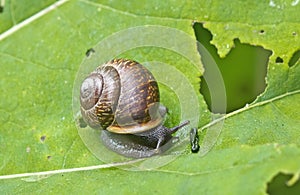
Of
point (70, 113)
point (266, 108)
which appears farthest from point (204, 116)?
point (70, 113)

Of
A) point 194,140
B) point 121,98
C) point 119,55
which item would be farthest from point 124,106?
point 194,140

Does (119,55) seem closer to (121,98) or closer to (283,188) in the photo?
(121,98)

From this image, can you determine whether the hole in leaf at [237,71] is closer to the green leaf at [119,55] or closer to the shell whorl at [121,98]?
the green leaf at [119,55]

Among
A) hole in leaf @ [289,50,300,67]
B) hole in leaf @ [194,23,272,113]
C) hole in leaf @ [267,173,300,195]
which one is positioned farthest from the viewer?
hole in leaf @ [267,173,300,195]

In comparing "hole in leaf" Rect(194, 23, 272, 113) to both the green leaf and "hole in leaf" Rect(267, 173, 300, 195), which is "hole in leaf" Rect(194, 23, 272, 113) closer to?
the green leaf

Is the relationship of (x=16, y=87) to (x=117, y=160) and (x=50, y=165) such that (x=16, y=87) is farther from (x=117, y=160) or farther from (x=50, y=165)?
(x=117, y=160)

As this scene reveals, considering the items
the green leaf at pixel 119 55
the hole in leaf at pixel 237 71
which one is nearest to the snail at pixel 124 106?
the green leaf at pixel 119 55

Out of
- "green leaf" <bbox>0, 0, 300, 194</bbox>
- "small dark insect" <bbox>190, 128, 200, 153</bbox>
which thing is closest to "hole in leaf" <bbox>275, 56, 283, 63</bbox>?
"green leaf" <bbox>0, 0, 300, 194</bbox>
